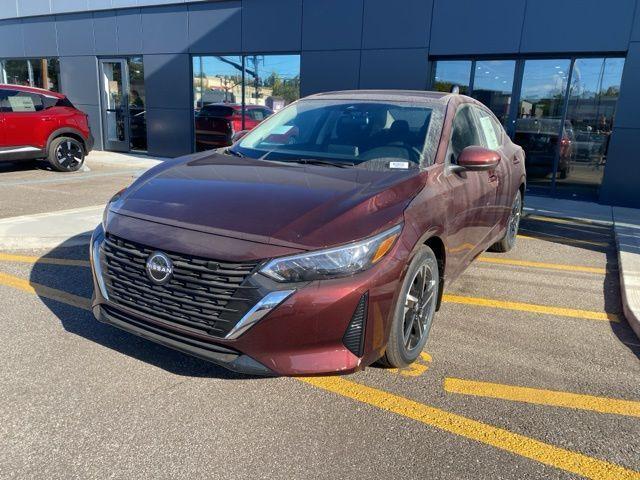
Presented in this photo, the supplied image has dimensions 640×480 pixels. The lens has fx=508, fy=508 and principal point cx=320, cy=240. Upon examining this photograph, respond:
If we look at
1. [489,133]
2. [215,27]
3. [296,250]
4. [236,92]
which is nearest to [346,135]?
[296,250]

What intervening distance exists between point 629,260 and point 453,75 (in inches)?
246

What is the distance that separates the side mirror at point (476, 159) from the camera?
140 inches

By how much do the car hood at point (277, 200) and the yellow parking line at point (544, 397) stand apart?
1.13 metres

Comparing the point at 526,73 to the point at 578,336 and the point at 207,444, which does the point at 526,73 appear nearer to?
the point at 578,336

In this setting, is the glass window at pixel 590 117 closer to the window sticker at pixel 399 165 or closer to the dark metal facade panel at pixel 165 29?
the window sticker at pixel 399 165

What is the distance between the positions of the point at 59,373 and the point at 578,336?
3613mm

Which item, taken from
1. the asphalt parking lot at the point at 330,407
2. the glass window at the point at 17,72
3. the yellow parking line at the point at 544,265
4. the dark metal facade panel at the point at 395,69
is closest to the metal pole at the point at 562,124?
the dark metal facade panel at the point at 395,69

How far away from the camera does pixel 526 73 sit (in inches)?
392

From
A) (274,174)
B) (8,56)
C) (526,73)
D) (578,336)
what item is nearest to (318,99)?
(274,174)

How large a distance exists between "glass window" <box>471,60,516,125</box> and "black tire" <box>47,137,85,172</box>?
28.6ft

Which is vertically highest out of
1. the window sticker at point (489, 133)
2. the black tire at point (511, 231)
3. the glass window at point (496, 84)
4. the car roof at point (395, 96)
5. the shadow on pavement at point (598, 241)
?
the glass window at point (496, 84)

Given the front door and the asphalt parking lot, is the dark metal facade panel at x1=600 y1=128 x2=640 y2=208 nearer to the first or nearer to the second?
the asphalt parking lot

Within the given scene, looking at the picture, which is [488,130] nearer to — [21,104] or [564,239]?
[564,239]

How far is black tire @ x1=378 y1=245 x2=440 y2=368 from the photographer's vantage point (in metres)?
2.81
